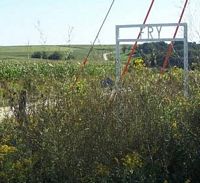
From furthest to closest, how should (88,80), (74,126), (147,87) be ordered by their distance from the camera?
(88,80)
(147,87)
(74,126)

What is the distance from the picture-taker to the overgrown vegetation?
5121 mm

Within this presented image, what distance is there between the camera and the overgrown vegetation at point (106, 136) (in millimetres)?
5121

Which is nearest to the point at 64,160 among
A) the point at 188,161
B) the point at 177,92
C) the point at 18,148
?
the point at 18,148

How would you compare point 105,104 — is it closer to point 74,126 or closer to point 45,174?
point 74,126

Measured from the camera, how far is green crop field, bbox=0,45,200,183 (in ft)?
16.8

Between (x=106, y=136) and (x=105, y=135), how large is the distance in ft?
0.05

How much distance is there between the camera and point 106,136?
210 inches

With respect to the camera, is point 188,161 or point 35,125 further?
point 35,125

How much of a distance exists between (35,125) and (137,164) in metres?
1.14

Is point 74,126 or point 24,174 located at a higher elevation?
point 74,126

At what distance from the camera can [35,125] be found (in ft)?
18.3

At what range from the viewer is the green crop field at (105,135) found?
5.12m

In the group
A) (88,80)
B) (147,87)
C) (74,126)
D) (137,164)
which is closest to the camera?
(137,164)

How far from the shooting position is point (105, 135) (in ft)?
17.5
